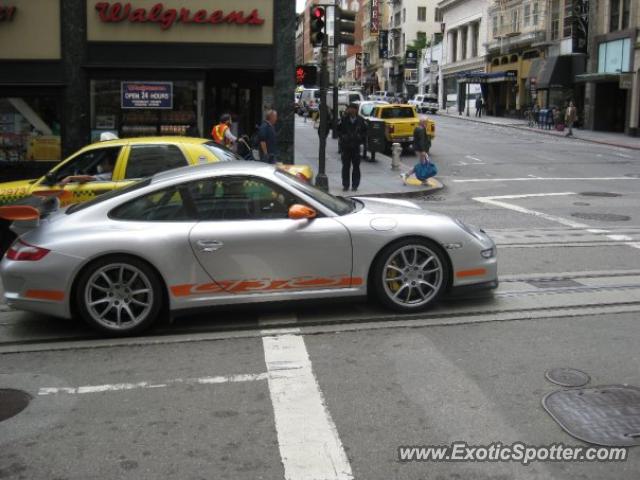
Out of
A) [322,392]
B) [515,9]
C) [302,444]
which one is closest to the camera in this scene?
[302,444]

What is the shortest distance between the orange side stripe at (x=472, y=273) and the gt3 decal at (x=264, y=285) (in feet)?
2.96

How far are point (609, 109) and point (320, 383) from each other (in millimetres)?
42726

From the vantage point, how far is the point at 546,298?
7.06m

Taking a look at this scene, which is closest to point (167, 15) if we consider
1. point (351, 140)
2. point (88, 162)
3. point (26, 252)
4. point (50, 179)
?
point (351, 140)

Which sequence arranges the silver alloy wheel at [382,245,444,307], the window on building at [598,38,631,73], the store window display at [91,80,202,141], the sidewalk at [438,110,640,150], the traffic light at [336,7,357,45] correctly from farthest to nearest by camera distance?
the window on building at [598,38,631,73]
the sidewalk at [438,110,640,150]
the store window display at [91,80,202,141]
the traffic light at [336,7,357,45]
the silver alloy wheel at [382,245,444,307]

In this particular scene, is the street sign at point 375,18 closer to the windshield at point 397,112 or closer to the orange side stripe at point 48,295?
the windshield at point 397,112

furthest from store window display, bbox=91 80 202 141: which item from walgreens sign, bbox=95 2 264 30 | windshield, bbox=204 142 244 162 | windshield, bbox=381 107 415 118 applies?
windshield, bbox=381 107 415 118

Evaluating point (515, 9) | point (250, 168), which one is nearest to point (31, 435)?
point (250, 168)

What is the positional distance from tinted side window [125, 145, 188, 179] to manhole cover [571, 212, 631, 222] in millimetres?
7171

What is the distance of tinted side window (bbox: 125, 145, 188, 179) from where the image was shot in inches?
359

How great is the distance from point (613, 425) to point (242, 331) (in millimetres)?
3039

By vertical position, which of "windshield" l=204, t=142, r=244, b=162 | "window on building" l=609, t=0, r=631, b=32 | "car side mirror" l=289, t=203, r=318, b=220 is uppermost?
"window on building" l=609, t=0, r=631, b=32

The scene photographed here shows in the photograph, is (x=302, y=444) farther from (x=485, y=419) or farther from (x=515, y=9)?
(x=515, y=9)

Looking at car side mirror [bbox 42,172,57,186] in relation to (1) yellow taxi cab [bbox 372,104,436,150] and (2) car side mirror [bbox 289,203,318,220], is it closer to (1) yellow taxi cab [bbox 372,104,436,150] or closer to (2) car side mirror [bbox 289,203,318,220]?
(2) car side mirror [bbox 289,203,318,220]
